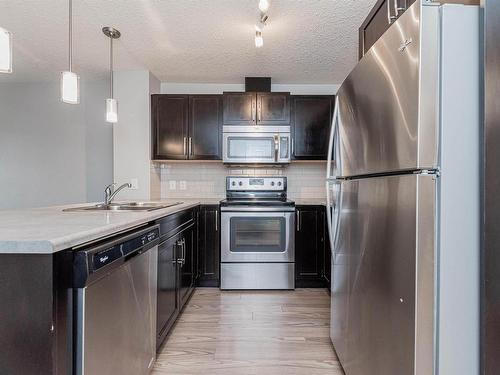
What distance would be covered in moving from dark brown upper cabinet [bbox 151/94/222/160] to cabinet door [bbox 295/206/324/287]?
123 centimetres

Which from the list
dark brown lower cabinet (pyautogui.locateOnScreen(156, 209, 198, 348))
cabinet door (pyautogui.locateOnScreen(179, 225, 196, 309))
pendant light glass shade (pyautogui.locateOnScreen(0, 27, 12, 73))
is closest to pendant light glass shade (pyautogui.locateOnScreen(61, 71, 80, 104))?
pendant light glass shade (pyautogui.locateOnScreen(0, 27, 12, 73))

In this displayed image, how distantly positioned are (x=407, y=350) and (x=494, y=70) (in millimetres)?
901

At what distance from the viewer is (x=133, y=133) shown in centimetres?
356

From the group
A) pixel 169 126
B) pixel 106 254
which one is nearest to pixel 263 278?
pixel 169 126

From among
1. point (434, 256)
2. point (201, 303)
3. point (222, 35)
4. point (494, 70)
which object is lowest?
point (201, 303)

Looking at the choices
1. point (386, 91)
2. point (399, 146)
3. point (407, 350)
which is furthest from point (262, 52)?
point (407, 350)

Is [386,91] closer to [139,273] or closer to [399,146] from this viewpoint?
[399,146]

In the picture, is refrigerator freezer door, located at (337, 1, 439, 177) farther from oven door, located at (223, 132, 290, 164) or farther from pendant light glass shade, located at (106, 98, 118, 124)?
oven door, located at (223, 132, 290, 164)

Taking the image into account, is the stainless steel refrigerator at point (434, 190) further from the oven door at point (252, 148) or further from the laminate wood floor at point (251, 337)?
the oven door at point (252, 148)

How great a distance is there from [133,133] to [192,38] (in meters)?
1.37

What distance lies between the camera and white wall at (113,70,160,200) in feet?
11.6

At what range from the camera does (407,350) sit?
1.00 m

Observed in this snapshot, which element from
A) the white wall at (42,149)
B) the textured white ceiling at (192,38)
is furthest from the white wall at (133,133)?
the white wall at (42,149)

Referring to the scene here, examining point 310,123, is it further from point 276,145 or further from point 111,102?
point 111,102
